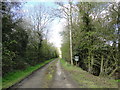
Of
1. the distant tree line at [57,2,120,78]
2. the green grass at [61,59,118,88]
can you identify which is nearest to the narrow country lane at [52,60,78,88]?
the green grass at [61,59,118,88]

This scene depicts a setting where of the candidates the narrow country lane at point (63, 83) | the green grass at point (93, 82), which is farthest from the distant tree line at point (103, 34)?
the narrow country lane at point (63, 83)

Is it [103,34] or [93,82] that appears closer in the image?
[93,82]

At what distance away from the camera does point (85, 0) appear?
10.8m

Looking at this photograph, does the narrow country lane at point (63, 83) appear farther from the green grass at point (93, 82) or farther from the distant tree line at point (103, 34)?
the distant tree line at point (103, 34)

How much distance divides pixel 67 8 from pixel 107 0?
7142mm

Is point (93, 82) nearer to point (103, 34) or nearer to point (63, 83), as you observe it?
point (63, 83)

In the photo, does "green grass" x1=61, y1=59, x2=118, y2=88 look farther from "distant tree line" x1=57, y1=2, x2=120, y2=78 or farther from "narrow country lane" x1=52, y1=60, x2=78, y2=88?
"distant tree line" x1=57, y1=2, x2=120, y2=78

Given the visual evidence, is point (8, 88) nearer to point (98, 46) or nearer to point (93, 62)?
point (98, 46)

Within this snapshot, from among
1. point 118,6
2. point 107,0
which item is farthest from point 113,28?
point 107,0

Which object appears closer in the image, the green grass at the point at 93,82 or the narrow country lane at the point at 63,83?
the green grass at the point at 93,82

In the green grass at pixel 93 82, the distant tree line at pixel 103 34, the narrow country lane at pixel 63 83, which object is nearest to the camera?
the green grass at pixel 93 82

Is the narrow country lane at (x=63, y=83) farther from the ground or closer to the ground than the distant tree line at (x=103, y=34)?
closer to the ground

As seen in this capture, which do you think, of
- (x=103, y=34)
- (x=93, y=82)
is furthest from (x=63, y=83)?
(x=103, y=34)

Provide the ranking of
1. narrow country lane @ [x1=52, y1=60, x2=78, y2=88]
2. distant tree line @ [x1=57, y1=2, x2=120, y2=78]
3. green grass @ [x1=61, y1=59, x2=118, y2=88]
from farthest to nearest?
distant tree line @ [x1=57, y1=2, x2=120, y2=78], narrow country lane @ [x1=52, y1=60, x2=78, y2=88], green grass @ [x1=61, y1=59, x2=118, y2=88]
